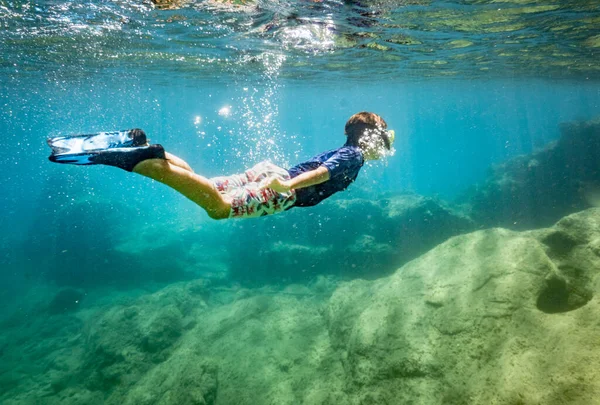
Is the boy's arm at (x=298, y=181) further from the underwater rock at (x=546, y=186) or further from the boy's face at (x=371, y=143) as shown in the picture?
the underwater rock at (x=546, y=186)

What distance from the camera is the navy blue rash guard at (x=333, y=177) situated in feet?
15.8

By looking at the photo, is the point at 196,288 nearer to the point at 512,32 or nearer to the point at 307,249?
the point at 307,249

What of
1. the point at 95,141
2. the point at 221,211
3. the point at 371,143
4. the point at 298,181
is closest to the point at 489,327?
the point at 371,143

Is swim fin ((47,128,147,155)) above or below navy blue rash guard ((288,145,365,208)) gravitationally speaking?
above

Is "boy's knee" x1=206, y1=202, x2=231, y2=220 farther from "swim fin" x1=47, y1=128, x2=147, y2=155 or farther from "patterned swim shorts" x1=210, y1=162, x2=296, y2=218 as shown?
"swim fin" x1=47, y1=128, x2=147, y2=155

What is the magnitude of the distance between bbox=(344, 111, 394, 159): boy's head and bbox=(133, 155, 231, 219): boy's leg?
2.40 m

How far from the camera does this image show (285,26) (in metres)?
13.6

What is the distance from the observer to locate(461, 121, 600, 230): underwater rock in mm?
18781

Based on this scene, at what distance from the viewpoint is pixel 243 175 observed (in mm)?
5406

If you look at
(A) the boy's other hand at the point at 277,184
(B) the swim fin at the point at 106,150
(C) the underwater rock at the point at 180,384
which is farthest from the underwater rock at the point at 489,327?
(B) the swim fin at the point at 106,150

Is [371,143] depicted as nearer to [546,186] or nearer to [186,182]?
[186,182]

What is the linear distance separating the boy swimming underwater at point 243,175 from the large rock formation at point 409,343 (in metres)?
3.19

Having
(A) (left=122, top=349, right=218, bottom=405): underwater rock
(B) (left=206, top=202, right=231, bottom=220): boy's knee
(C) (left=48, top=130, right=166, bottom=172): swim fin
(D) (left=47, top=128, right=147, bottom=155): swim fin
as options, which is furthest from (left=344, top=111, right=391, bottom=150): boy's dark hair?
(A) (left=122, top=349, right=218, bottom=405): underwater rock

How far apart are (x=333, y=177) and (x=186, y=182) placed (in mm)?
2073
